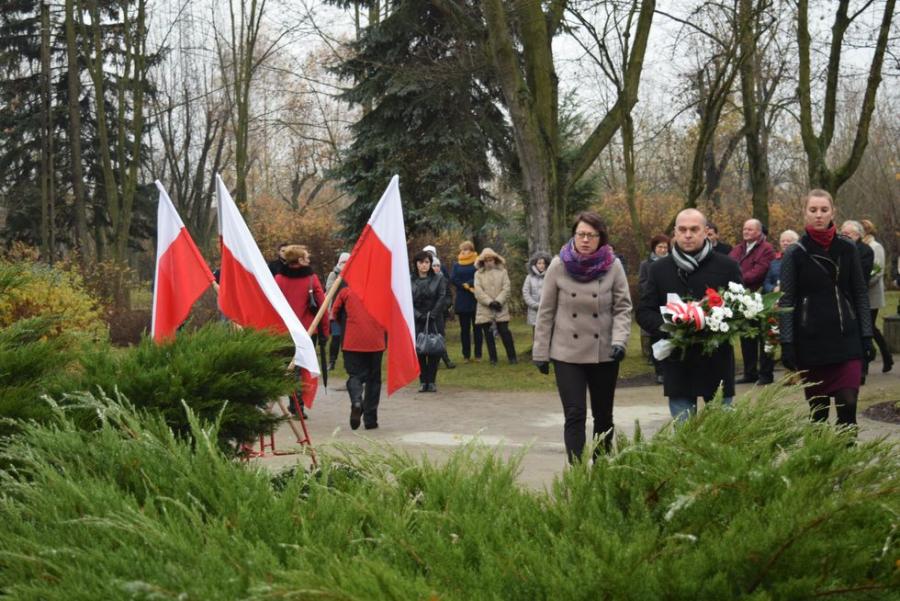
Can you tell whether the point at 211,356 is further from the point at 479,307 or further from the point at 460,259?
the point at 460,259

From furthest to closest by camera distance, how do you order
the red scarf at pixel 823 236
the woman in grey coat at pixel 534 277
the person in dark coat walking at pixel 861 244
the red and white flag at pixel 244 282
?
1. the woman in grey coat at pixel 534 277
2. the person in dark coat walking at pixel 861 244
3. the red scarf at pixel 823 236
4. the red and white flag at pixel 244 282

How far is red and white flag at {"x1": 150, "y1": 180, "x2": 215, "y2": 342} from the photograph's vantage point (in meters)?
7.19

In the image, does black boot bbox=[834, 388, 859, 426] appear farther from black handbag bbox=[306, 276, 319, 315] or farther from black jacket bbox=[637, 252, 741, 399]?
black handbag bbox=[306, 276, 319, 315]

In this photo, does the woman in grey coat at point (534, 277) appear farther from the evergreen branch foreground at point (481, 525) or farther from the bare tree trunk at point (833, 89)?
the evergreen branch foreground at point (481, 525)

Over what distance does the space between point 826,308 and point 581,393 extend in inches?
68.5

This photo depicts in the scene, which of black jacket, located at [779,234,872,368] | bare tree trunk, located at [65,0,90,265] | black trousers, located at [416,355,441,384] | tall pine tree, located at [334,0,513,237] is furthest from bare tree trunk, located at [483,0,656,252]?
bare tree trunk, located at [65,0,90,265]

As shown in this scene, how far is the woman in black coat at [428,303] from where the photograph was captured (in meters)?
14.8

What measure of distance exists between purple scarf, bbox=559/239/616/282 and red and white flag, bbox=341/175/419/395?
3.88ft

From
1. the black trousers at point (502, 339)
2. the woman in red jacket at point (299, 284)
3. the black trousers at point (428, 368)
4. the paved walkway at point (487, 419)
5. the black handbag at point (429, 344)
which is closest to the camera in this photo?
the paved walkway at point (487, 419)

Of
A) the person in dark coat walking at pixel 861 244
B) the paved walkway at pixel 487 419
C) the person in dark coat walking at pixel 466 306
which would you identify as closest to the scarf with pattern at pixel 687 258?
the paved walkway at pixel 487 419

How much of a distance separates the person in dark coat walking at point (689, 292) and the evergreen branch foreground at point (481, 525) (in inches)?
132

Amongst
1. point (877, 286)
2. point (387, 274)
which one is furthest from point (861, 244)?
point (387, 274)

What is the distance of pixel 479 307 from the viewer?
17.9 meters

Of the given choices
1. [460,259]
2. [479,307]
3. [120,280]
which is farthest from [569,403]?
[120,280]
